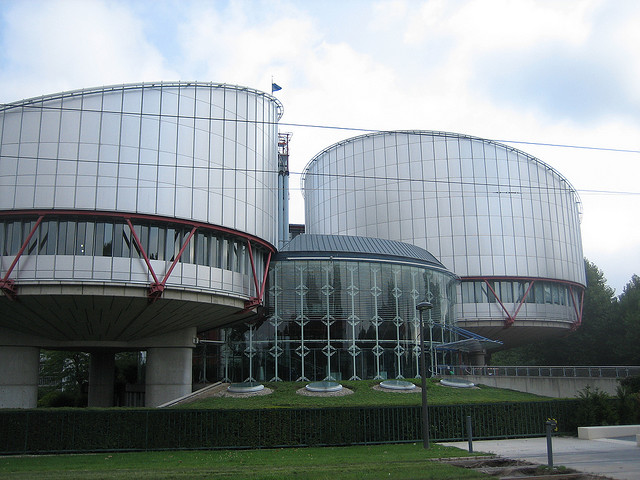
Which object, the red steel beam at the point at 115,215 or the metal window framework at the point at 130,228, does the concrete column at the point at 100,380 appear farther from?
the red steel beam at the point at 115,215

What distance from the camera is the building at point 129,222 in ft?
105

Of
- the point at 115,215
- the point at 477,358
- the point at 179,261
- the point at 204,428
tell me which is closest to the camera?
the point at 204,428

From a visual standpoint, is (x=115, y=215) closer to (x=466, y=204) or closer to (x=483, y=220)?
(x=466, y=204)

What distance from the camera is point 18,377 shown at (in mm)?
36500

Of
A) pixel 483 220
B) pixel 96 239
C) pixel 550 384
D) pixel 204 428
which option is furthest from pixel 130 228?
pixel 483 220

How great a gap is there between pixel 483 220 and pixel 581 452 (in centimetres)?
4186

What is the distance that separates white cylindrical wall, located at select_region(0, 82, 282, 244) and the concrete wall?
2069 cm

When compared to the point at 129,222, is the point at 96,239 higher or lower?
lower

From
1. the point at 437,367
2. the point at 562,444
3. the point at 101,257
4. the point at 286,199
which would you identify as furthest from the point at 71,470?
the point at 286,199

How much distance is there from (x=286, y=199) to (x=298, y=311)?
19179 mm

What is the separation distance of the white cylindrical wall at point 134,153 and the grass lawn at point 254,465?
14582 millimetres

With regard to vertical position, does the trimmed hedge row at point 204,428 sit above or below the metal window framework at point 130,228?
below

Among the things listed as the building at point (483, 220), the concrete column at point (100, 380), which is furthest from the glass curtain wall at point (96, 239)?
the building at point (483, 220)

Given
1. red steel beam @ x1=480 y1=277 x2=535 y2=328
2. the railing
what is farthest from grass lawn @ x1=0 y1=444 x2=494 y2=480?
red steel beam @ x1=480 y1=277 x2=535 y2=328
